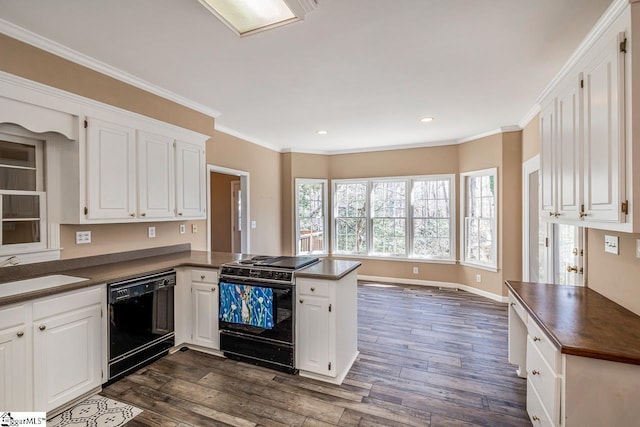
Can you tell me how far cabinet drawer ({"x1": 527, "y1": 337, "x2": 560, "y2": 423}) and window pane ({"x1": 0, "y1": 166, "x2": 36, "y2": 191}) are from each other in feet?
12.5

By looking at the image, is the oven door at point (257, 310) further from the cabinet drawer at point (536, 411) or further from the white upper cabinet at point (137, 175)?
the cabinet drawer at point (536, 411)

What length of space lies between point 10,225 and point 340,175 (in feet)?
16.2

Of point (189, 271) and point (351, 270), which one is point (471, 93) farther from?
point (189, 271)

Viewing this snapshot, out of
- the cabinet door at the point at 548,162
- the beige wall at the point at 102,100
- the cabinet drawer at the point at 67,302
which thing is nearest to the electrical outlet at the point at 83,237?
the beige wall at the point at 102,100

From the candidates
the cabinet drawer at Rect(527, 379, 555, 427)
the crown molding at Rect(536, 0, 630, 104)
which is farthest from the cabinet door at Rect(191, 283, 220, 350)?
the crown molding at Rect(536, 0, 630, 104)

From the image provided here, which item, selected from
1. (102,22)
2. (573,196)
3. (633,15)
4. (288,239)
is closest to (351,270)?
(573,196)

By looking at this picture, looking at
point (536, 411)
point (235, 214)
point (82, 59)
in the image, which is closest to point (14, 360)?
point (82, 59)

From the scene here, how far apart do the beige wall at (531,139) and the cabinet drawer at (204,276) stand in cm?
409

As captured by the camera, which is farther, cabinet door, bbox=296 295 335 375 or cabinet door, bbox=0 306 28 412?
cabinet door, bbox=296 295 335 375

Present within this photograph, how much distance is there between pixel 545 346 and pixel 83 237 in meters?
3.57

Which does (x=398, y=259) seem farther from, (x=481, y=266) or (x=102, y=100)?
(x=102, y=100)

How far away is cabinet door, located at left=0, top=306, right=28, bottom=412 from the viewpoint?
5.86 ft

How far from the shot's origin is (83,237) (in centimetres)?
265

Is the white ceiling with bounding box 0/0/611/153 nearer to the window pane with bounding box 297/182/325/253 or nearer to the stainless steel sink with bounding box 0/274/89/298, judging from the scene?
the stainless steel sink with bounding box 0/274/89/298
